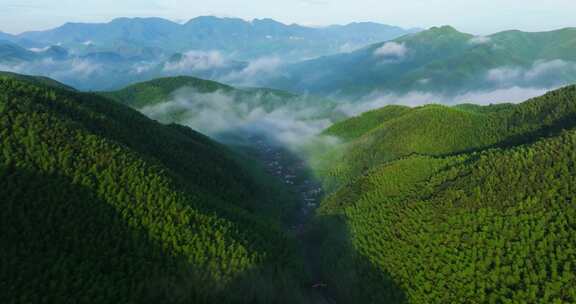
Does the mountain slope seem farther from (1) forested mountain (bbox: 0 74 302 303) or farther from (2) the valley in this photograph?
(1) forested mountain (bbox: 0 74 302 303)

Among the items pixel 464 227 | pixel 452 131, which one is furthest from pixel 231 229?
pixel 452 131

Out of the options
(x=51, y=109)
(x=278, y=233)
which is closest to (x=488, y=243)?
(x=278, y=233)

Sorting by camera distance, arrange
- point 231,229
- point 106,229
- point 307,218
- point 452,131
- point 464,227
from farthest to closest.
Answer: point 452,131 < point 307,218 < point 464,227 < point 231,229 < point 106,229

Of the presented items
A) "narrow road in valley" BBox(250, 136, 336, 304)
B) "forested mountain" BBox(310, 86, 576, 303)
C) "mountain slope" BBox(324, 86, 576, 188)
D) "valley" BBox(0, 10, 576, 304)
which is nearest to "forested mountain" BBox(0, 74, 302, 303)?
"valley" BBox(0, 10, 576, 304)

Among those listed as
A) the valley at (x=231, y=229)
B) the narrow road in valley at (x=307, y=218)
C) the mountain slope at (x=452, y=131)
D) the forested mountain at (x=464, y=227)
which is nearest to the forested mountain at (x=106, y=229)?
the valley at (x=231, y=229)

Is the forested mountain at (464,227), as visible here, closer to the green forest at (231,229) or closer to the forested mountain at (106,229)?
the green forest at (231,229)

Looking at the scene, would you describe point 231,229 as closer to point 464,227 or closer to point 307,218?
point 464,227

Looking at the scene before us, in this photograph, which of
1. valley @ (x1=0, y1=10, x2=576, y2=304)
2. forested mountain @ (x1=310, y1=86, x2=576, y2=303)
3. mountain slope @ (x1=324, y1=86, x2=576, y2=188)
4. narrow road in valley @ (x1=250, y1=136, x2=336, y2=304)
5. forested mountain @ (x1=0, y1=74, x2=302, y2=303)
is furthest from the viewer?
mountain slope @ (x1=324, y1=86, x2=576, y2=188)
